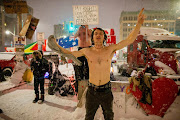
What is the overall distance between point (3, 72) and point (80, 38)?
8.80m

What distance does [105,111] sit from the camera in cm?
214

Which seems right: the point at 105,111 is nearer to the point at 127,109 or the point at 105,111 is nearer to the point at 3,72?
the point at 127,109

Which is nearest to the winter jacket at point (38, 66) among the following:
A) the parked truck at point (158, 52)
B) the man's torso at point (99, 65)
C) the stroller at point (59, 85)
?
the stroller at point (59, 85)

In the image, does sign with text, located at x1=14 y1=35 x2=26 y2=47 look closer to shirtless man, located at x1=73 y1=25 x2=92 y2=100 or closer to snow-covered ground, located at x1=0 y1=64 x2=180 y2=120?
snow-covered ground, located at x1=0 y1=64 x2=180 y2=120

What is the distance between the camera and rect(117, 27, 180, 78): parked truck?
5.98m

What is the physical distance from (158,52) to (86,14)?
18.0ft

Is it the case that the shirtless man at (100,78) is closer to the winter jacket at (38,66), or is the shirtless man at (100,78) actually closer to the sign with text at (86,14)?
the sign with text at (86,14)

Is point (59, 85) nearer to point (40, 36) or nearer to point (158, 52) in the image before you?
point (40, 36)

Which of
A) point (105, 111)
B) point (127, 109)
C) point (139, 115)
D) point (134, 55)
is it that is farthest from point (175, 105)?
point (134, 55)

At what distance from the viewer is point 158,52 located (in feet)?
21.2

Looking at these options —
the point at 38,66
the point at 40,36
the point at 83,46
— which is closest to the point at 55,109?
the point at 38,66

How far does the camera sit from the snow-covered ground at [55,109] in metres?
3.17

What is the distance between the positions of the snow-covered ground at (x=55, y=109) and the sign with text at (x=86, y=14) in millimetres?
2764

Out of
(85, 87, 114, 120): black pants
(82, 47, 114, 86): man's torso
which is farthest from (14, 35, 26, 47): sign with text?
(85, 87, 114, 120): black pants
